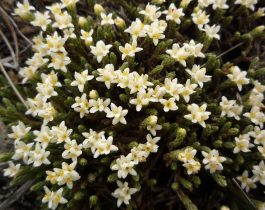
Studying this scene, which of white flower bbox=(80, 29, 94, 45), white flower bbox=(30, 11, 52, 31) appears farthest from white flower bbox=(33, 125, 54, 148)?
white flower bbox=(30, 11, 52, 31)

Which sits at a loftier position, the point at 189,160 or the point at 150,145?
the point at 150,145

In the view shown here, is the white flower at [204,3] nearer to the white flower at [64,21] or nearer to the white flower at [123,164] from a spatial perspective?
the white flower at [64,21]

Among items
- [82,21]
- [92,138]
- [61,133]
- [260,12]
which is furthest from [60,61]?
[260,12]

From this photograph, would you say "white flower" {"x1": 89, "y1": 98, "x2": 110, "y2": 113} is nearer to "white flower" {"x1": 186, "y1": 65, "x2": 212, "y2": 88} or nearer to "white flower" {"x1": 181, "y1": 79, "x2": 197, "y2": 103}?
"white flower" {"x1": 181, "y1": 79, "x2": 197, "y2": 103}

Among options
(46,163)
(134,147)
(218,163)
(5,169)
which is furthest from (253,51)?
(5,169)

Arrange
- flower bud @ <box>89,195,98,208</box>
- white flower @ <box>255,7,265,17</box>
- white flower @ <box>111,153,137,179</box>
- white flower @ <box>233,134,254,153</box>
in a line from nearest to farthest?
white flower @ <box>111,153,137,179</box>, flower bud @ <box>89,195,98,208</box>, white flower @ <box>233,134,254,153</box>, white flower @ <box>255,7,265,17</box>

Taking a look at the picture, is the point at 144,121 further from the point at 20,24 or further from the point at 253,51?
the point at 20,24

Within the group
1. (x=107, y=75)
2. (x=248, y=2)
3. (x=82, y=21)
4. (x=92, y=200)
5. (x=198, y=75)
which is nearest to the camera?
(x=92, y=200)

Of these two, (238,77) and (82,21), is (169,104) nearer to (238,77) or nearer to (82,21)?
(238,77)
